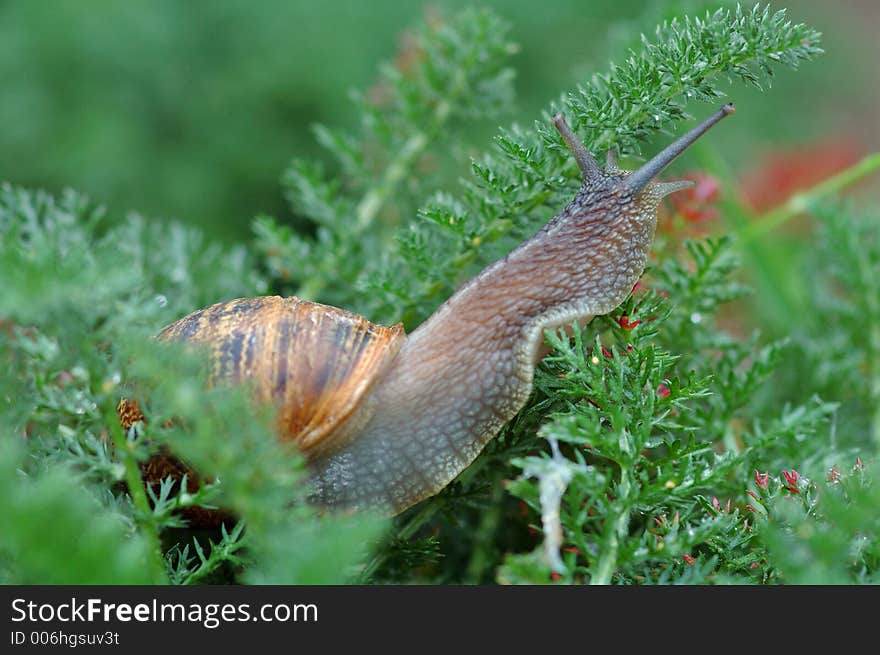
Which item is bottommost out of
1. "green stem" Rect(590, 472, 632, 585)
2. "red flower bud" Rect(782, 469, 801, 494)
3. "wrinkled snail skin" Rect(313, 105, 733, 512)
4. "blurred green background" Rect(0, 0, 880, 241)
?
"green stem" Rect(590, 472, 632, 585)

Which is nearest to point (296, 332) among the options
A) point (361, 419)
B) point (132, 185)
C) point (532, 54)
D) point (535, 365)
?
point (361, 419)


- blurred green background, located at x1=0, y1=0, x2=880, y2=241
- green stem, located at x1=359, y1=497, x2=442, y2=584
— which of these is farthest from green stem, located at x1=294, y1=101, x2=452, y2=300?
green stem, located at x1=359, y1=497, x2=442, y2=584

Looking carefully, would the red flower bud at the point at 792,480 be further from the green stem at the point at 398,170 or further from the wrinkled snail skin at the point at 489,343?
the green stem at the point at 398,170

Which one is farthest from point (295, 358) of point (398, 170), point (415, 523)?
point (398, 170)

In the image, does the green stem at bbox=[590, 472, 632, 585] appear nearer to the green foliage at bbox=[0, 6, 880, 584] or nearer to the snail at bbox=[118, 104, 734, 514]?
the green foliage at bbox=[0, 6, 880, 584]

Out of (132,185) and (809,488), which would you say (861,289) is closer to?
(809,488)

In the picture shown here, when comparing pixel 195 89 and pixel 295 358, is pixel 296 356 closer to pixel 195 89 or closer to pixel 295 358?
pixel 295 358
